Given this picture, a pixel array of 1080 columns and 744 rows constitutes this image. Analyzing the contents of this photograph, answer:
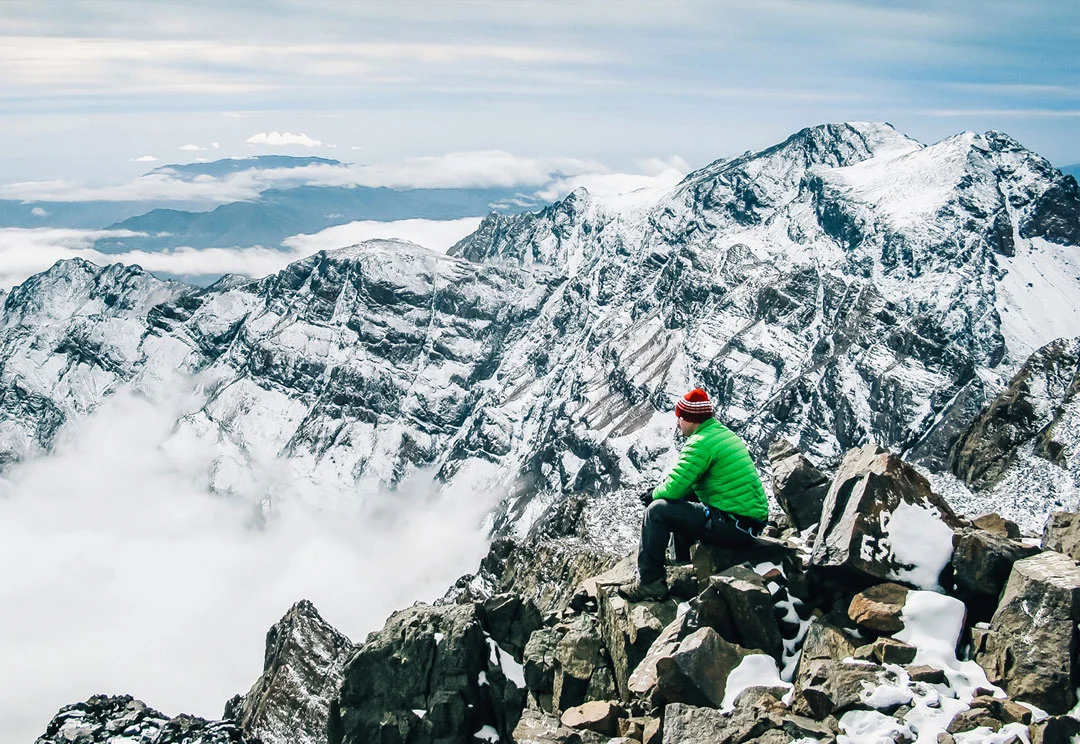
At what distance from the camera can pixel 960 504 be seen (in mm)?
49406

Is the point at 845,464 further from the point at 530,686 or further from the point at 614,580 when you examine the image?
the point at 530,686

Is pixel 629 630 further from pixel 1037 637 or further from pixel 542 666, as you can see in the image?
pixel 1037 637

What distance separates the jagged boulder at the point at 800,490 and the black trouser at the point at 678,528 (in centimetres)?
526

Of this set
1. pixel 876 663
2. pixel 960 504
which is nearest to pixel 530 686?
pixel 876 663

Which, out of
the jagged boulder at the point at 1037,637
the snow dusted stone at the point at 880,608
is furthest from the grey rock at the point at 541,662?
the jagged boulder at the point at 1037,637

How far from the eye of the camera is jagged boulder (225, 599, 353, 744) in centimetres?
7544

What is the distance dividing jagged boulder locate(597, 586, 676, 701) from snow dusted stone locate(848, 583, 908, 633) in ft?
15.4

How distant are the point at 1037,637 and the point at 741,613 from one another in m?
6.00

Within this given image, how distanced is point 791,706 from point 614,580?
7773mm

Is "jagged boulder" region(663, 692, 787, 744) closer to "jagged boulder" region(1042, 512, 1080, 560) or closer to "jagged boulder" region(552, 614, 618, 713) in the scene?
"jagged boulder" region(552, 614, 618, 713)

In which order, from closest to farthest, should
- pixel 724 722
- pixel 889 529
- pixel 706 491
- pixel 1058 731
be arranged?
pixel 1058 731
pixel 724 722
pixel 889 529
pixel 706 491

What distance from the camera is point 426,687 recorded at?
27609 mm

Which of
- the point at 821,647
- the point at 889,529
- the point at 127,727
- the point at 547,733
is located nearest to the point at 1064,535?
the point at 889,529

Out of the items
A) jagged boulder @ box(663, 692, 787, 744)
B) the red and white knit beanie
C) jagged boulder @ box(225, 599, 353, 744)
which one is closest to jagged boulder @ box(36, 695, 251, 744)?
jagged boulder @ box(225, 599, 353, 744)
